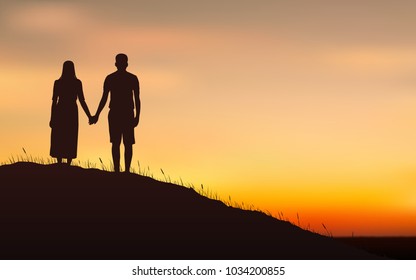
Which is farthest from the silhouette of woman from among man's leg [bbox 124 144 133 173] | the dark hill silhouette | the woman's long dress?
man's leg [bbox 124 144 133 173]

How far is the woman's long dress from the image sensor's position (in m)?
23.6

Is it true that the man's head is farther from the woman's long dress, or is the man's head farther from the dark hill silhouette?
the dark hill silhouette

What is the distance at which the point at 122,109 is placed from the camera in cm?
2288

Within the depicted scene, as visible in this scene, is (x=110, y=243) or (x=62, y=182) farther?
(x=62, y=182)

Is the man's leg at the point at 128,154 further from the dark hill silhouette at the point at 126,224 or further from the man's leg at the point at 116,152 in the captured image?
the dark hill silhouette at the point at 126,224

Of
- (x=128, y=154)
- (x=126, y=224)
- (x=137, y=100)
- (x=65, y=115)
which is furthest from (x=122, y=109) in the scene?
(x=126, y=224)

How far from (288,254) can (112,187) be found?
4.93 m

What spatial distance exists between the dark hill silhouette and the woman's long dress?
696 mm

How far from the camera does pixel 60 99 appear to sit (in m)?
23.8

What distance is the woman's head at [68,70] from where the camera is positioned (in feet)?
75.9

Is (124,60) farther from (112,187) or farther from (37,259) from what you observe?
(37,259)

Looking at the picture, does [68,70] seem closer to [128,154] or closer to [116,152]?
[116,152]

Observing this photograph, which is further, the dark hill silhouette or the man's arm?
the man's arm
